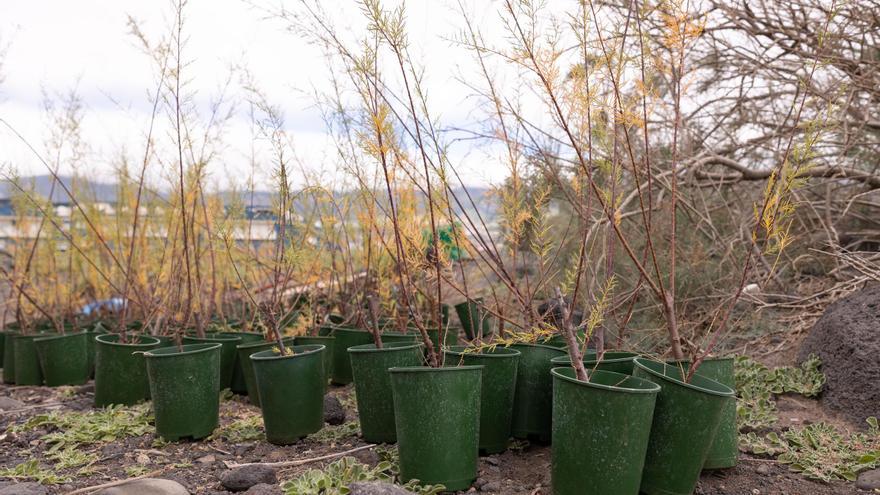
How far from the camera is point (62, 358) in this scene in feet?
12.6

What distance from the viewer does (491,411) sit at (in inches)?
91.8

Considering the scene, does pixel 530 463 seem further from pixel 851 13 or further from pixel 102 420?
pixel 851 13

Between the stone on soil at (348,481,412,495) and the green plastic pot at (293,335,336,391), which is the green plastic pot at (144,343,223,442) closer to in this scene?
the green plastic pot at (293,335,336,391)

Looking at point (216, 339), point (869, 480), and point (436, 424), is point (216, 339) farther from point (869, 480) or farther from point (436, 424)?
point (869, 480)

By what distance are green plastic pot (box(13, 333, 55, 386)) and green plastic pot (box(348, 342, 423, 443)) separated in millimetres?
2604

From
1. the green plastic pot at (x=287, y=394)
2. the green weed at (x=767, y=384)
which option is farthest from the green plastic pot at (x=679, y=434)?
the green plastic pot at (x=287, y=394)

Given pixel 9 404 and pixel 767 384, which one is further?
pixel 9 404

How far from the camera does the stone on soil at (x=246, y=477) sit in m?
2.08

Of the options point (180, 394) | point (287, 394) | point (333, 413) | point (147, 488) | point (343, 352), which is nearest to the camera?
point (147, 488)

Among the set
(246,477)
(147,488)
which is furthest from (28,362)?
(246,477)

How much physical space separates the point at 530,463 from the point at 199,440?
135 centimetres

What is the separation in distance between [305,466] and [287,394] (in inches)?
14.2

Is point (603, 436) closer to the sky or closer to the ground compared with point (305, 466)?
closer to the sky

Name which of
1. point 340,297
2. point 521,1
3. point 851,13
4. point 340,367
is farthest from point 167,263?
point 851,13
